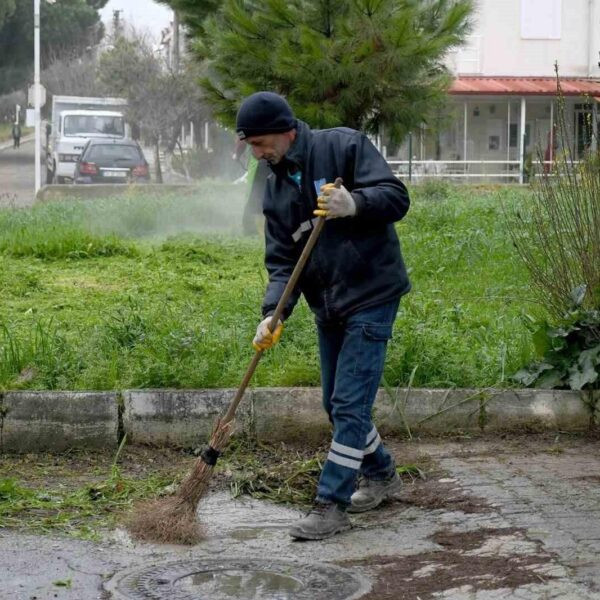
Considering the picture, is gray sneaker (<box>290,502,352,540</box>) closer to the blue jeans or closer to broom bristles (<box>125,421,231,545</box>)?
the blue jeans

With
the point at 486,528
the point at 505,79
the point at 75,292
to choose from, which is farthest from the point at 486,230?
the point at 505,79

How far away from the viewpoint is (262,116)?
5281 millimetres

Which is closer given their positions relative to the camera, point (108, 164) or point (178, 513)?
point (178, 513)

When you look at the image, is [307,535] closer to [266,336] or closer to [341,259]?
[266,336]

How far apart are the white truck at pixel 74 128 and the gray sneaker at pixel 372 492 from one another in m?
30.7

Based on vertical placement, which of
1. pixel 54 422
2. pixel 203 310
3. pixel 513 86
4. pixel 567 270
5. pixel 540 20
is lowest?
pixel 54 422

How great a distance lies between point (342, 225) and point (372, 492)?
47.8 inches

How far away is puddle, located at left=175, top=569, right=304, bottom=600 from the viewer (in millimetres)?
4578

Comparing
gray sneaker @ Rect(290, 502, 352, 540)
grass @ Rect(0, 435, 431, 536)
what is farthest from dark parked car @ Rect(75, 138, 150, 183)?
gray sneaker @ Rect(290, 502, 352, 540)

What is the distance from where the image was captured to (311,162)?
17.8 ft

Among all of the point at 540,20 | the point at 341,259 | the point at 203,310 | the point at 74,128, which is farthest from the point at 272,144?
the point at 540,20

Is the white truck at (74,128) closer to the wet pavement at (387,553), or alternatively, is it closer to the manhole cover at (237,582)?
the wet pavement at (387,553)

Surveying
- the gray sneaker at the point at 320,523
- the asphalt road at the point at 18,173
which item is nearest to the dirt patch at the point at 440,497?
the gray sneaker at the point at 320,523

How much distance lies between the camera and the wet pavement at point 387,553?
4.57 metres
